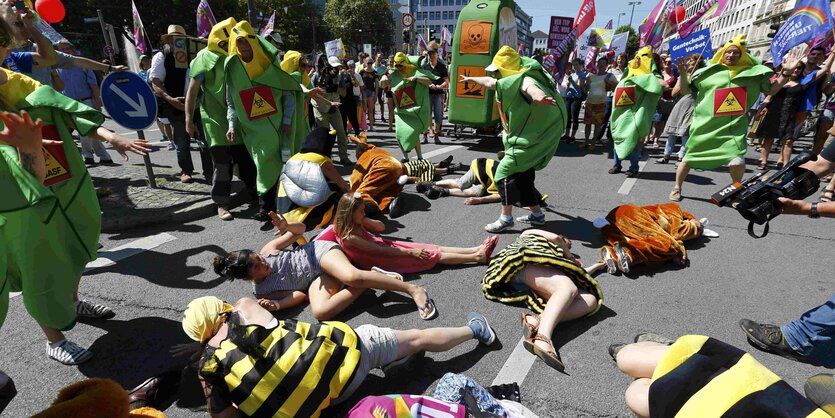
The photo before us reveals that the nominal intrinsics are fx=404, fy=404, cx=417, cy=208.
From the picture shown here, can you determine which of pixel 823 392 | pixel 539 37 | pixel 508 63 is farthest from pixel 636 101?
pixel 539 37

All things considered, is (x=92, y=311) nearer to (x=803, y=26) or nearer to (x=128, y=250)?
(x=128, y=250)

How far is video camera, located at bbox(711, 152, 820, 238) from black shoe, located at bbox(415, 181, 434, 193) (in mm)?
3886

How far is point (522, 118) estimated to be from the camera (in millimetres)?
4047

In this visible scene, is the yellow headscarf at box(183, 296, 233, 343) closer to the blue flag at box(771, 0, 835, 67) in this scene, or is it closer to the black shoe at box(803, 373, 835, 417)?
the black shoe at box(803, 373, 835, 417)

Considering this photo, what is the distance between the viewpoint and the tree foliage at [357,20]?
2126 inches

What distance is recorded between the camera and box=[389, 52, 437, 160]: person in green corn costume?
6824 millimetres

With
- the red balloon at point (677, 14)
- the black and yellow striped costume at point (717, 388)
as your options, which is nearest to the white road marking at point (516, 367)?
the black and yellow striped costume at point (717, 388)

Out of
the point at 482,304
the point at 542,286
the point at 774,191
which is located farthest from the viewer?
the point at 482,304

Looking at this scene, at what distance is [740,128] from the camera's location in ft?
16.4

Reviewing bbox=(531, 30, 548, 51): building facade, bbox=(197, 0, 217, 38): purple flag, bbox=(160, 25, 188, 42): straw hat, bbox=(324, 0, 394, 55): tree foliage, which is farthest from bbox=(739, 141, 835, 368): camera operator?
bbox=(324, 0, 394, 55): tree foliage

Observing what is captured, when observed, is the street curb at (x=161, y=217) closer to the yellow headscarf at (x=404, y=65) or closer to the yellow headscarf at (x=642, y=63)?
the yellow headscarf at (x=404, y=65)

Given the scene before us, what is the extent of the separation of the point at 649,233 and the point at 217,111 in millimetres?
4714

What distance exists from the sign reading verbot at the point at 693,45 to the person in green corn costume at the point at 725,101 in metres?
0.91

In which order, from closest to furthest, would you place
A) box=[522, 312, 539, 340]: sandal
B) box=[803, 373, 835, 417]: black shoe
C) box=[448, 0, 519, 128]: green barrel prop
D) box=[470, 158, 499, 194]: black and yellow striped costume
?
box=[803, 373, 835, 417]: black shoe → box=[522, 312, 539, 340]: sandal → box=[470, 158, 499, 194]: black and yellow striped costume → box=[448, 0, 519, 128]: green barrel prop
